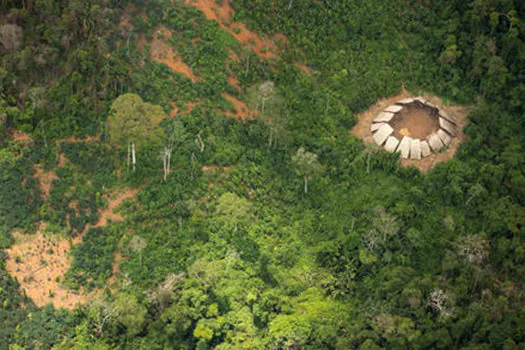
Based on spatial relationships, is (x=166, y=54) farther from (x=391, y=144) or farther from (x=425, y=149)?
(x=425, y=149)

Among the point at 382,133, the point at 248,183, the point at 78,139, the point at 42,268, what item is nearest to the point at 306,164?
the point at 248,183

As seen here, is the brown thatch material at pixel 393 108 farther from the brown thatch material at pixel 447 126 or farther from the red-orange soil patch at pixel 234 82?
the red-orange soil patch at pixel 234 82

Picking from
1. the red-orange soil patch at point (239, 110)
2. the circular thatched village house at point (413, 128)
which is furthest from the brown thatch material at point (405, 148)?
the red-orange soil patch at point (239, 110)

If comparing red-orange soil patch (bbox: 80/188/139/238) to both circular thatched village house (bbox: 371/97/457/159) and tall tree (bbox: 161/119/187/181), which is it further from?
circular thatched village house (bbox: 371/97/457/159)

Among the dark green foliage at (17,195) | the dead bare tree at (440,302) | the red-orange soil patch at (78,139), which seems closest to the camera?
the dead bare tree at (440,302)

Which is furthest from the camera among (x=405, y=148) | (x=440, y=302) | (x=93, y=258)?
(x=405, y=148)

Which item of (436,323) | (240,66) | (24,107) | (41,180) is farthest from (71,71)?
(436,323)
